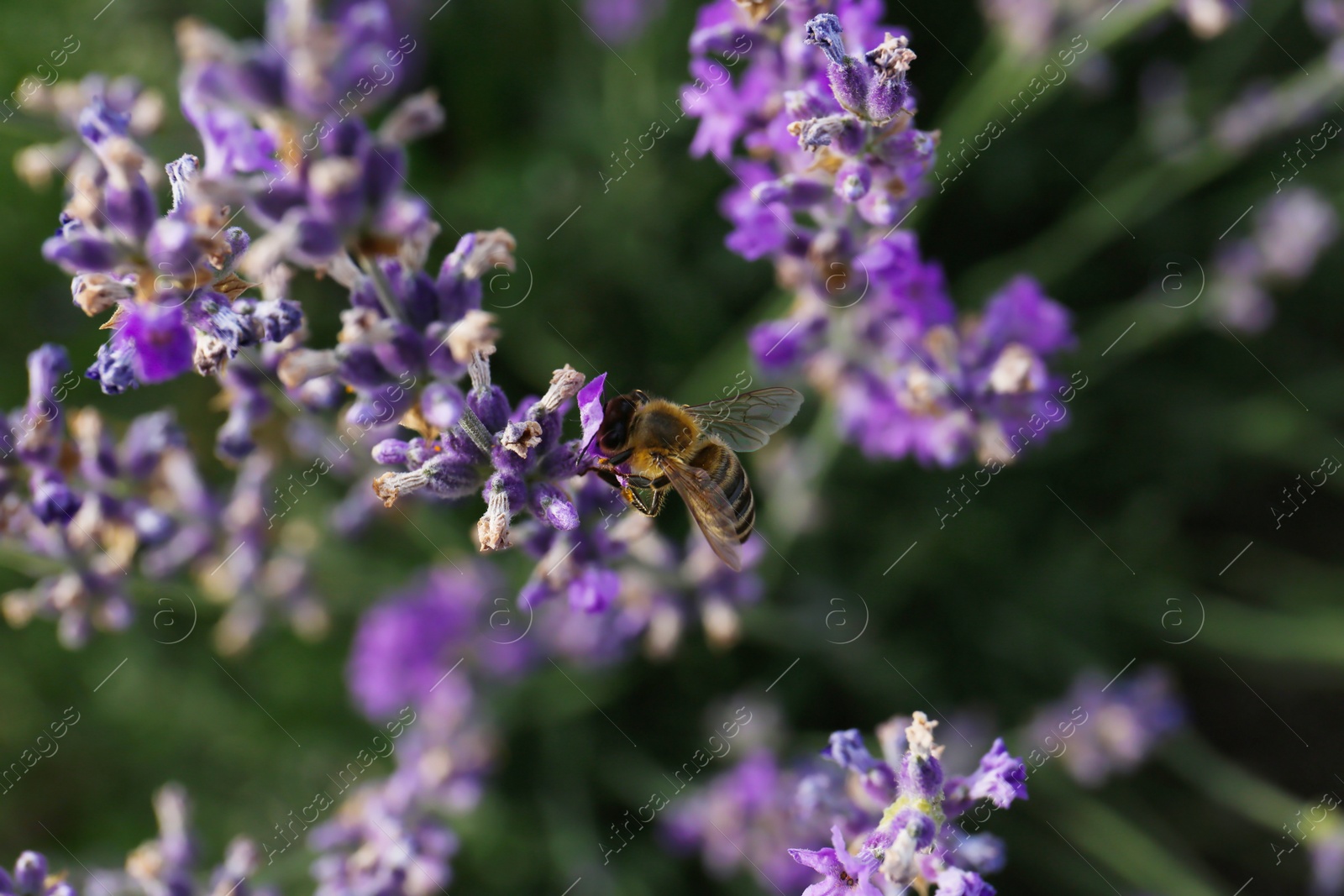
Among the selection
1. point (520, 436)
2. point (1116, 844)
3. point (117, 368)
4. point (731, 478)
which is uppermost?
point (117, 368)

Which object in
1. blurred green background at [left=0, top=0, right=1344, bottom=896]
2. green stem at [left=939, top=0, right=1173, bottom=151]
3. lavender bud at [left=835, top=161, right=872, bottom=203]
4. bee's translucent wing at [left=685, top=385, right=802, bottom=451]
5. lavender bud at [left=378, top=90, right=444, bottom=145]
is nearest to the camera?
lavender bud at [left=378, top=90, right=444, bottom=145]

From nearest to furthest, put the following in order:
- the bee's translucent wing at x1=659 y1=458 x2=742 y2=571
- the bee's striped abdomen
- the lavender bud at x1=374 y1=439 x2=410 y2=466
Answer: the lavender bud at x1=374 y1=439 x2=410 y2=466, the bee's translucent wing at x1=659 y1=458 x2=742 y2=571, the bee's striped abdomen

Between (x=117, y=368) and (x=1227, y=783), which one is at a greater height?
(x=117, y=368)

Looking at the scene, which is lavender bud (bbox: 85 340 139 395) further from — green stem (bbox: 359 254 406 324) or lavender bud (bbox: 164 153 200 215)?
green stem (bbox: 359 254 406 324)

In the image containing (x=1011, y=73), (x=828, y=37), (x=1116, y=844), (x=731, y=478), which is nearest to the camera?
(x=828, y=37)

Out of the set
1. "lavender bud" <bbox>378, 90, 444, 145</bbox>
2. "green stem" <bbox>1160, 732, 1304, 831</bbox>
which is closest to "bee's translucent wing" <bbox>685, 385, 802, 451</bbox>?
"lavender bud" <bbox>378, 90, 444, 145</bbox>

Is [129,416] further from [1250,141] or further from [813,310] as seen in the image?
[1250,141]

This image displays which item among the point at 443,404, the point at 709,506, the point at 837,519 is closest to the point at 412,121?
the point at 443,404

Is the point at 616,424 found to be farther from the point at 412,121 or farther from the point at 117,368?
the point at 117,368

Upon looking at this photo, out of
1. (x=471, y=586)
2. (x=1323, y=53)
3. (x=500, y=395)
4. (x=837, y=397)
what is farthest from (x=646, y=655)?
(x=1323, y=53)
